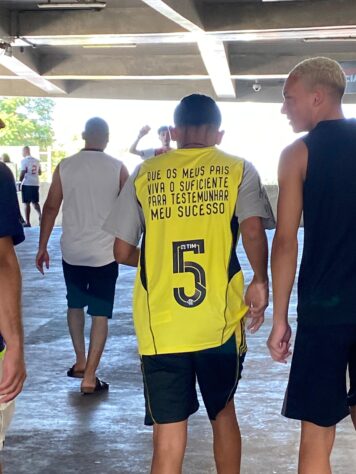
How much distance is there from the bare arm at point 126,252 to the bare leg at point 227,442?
28.2 inches

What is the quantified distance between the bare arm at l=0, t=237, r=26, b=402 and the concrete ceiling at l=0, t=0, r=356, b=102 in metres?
10.9

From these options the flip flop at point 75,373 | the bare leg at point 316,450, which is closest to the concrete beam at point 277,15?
the flip flop at point 75,373

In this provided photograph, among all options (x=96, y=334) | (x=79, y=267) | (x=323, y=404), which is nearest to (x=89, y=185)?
(x=79, y=267)

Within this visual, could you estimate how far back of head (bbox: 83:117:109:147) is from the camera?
557 centimetres

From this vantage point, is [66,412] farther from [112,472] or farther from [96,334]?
[112,472]

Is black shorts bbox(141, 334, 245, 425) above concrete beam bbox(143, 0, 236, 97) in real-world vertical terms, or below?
below

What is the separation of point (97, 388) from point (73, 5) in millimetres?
10878

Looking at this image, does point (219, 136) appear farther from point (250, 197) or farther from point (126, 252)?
point (126, 252)

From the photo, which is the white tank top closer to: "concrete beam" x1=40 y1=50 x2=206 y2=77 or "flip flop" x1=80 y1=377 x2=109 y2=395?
"flip flop" x1=80 y1=377 x2=109 y2=395

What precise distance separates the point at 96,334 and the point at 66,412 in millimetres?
599

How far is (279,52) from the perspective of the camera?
20469 mm

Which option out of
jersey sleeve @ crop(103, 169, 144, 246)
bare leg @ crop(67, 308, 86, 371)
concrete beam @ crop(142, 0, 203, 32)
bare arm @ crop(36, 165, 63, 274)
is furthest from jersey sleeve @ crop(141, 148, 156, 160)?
jersey sleeve @ crop(103, 169, 144, 246)

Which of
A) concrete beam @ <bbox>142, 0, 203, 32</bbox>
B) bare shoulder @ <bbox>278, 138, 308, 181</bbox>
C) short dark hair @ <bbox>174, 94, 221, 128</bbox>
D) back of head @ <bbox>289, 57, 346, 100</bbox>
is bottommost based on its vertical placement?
bare shoulder @ <bbox>278, 138, 308, 181</bbox>

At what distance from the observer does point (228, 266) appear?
10.9 ft
